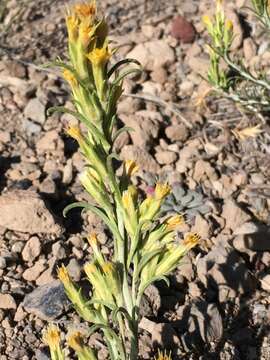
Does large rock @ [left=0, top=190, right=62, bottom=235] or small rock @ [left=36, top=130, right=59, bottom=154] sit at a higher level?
small rock @ [left=36, top=130, right=59, bottom=154]

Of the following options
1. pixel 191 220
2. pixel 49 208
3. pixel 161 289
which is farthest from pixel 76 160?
pixel 161 289

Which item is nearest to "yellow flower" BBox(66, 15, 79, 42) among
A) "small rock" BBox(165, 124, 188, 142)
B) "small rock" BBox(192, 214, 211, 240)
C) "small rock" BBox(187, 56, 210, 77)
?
"small rock" BBox(192, 214, 211, 240)

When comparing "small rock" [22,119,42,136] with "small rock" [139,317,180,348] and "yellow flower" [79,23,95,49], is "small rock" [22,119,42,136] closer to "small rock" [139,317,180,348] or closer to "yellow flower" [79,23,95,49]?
"small rock" [139,317,180,348]

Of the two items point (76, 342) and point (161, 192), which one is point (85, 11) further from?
point (76, 342)

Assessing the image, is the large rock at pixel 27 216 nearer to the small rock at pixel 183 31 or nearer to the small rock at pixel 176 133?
the small rock at pixel 176 133

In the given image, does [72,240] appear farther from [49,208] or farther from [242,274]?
[242,274]

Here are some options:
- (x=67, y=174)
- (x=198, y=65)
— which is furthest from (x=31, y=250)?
(x=198, y=65)
